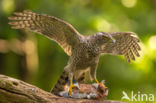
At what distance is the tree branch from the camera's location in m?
5.71

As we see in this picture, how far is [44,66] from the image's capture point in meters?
12.0

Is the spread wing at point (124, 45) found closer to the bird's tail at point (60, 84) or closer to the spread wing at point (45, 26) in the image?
the spread wing at point (45, 26)

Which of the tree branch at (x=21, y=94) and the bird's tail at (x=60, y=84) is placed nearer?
the tree branch at (x=21, y=94)

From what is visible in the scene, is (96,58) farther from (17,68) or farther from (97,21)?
(17,68)

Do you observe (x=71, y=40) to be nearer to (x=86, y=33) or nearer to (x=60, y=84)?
(x=60, y=84)

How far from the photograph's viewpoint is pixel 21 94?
5.84 meters

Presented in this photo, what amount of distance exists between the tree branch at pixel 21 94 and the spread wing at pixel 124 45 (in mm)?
1392

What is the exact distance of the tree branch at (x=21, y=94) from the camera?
571 centimetres

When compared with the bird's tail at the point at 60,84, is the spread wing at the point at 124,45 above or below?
above

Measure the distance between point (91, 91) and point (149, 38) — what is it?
4023 millimetres

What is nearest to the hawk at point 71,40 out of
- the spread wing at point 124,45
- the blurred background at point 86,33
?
the spread wing at point 124,45

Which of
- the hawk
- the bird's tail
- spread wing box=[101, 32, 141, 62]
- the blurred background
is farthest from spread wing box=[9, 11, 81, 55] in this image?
the blurred background

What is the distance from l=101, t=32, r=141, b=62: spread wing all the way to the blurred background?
2.02 metres

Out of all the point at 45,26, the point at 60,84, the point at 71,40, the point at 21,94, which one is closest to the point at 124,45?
the point at 71,40
